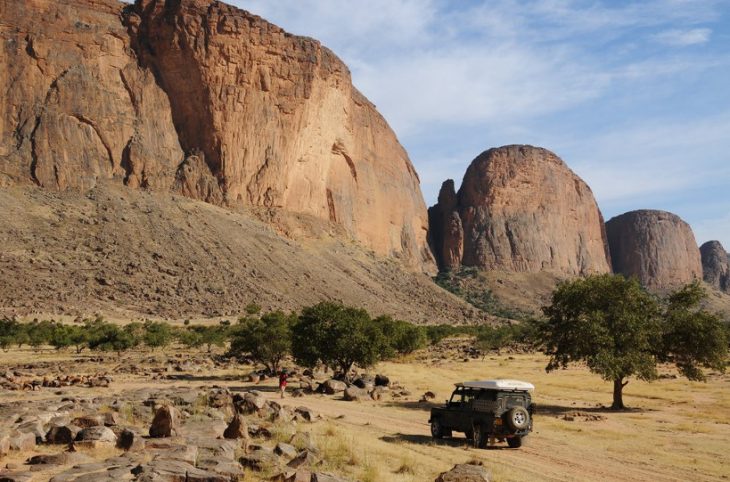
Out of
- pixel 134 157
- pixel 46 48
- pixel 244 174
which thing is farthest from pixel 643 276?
pixel 46 48

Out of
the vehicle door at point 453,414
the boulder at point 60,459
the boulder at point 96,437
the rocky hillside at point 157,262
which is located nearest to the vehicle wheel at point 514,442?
the vehicle door at point 453,414

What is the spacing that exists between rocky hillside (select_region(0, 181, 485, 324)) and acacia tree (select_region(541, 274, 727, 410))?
164 feet

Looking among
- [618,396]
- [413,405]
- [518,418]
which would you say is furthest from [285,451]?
[618,396]

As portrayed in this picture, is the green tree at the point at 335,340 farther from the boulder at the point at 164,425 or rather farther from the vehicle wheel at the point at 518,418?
the boulder at the point at 164,425

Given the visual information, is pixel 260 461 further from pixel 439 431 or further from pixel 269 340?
pixel 269 340

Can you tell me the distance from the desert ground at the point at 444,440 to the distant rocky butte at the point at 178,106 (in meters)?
54.8

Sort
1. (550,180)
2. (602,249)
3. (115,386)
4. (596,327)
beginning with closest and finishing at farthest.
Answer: (596,327) < (115,386) < (550,180) < (602,249)

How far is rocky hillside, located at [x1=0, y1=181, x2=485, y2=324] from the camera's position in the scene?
6825 centimetres

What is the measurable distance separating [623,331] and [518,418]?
11782 millimetres

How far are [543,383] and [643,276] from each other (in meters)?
172

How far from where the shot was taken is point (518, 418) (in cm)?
1698

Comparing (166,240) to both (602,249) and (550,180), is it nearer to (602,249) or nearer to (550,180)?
(550,180)

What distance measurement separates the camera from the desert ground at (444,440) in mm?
14266

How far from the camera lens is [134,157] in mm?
92938
